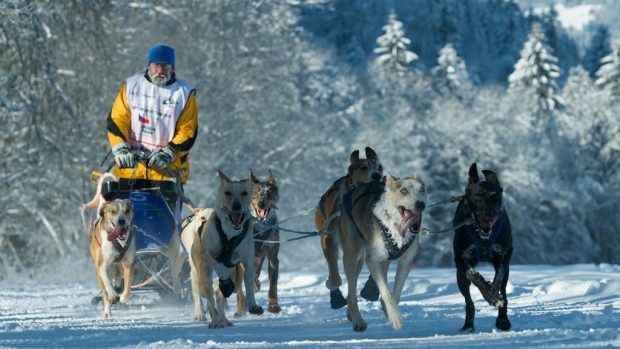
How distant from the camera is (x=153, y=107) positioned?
994 cm

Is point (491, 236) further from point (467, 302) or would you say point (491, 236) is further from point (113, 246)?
point (113, 246)

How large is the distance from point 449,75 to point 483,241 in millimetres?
70495

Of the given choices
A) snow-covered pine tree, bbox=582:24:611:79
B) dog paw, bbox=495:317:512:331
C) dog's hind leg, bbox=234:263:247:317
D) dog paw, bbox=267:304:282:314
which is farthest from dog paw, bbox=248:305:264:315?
snow-covered pine tree, bbox=582:24:611:79

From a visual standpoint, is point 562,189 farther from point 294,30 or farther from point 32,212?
point 32,212

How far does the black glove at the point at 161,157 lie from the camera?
9.53 meters

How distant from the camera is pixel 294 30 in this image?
142 feet

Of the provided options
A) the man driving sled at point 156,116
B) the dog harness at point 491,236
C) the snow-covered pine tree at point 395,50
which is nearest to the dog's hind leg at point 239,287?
the man driving sled at point 156,116

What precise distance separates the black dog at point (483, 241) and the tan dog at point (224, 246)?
1571 mm

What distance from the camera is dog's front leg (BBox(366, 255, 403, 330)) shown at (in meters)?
7.38

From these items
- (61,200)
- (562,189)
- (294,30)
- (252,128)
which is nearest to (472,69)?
(562,189)

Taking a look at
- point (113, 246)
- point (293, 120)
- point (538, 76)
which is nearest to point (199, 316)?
point (113, 246)

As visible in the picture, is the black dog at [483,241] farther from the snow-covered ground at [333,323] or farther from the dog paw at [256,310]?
the dog paw at [256,310]

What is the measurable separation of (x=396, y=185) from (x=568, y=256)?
170 feet

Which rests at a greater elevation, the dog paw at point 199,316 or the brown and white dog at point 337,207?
the brown and white dog at point 337,207
